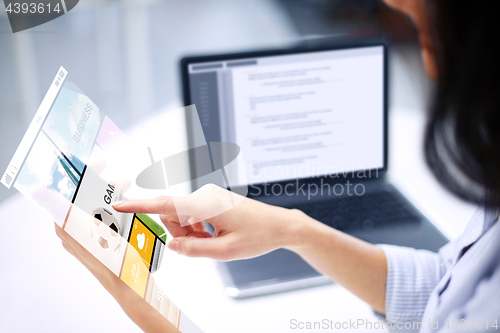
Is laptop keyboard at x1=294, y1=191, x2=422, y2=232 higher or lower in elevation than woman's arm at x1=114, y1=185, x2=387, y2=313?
lower

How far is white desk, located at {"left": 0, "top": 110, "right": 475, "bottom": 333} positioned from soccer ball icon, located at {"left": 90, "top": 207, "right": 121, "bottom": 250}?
0.17 m

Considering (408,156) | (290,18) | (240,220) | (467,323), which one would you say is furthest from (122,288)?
(290,18)

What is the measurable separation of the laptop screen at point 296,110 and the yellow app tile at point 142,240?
0.28 metres

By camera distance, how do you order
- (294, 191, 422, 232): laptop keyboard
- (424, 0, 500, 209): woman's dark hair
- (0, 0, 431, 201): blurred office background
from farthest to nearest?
1. (0, 0, 431, 201): blurred office background
2. (294, 191, 422, 232): laptop keyboard
3. (424, 0, 500, 209): woman's dark hair

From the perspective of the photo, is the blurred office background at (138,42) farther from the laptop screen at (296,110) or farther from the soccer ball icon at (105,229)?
the soccer ball icon at (105,229)

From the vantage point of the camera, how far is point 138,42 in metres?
1.68

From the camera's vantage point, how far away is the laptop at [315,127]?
0.66 metres

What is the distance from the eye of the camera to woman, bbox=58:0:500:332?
0.93 ft

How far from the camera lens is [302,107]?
0.71 meters

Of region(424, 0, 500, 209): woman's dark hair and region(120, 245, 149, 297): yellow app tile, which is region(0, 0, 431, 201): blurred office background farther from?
region(120, 245, 149, 297): yellow app tile

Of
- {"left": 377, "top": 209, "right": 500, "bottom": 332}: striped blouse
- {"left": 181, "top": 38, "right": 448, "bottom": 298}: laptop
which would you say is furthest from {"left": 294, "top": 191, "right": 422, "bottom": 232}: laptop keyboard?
{"left": 377, "top": 209, "right": 500, "bottom": 332}: striped blouse

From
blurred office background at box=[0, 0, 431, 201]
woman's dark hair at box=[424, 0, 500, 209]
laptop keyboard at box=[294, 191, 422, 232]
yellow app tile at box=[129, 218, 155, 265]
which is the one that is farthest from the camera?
blurred office background at box=[0, 0, 431, 201]

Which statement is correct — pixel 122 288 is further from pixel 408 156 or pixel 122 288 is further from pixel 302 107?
pixel 408 156

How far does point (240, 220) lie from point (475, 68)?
0.28 m
